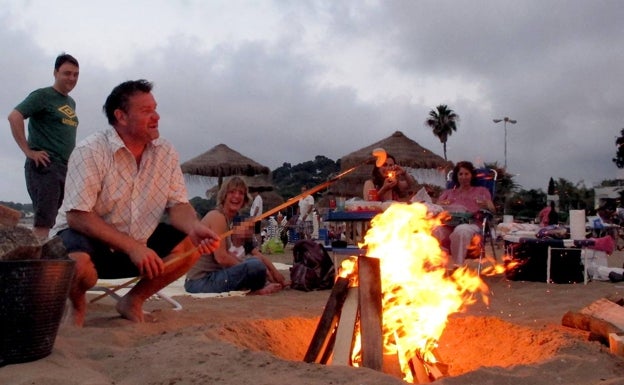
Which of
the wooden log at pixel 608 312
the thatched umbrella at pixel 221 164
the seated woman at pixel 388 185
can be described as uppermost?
the thatched umbrella at pixel 221 164

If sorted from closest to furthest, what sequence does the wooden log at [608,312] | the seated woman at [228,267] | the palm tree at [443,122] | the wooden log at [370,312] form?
the wooden log at [370,312] < the wooden log at [608,312] < the seated woman at [228,267] < the palm tree at [443,122]

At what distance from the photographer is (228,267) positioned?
257 inches

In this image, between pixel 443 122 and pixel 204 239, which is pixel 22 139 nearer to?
pixel 204 239

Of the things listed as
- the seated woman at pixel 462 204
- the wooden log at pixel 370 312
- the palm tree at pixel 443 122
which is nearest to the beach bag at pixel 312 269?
the seated woman at pixel 462 204

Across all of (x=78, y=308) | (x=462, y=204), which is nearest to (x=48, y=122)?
(x=78, y=308)

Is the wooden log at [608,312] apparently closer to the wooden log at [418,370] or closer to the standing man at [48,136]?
the wooden log at [418,370]

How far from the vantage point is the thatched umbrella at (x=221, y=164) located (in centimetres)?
2011

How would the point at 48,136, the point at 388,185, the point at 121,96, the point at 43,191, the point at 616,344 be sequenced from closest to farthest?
the point at 616,344, the point at 121,96, the point at 43,191, the point at 48,136, the point at 388,185

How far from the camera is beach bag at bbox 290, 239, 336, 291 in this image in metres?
6.86

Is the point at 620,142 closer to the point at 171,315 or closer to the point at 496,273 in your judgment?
the point at 496,273

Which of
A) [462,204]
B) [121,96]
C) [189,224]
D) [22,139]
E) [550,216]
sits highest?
[121,96]

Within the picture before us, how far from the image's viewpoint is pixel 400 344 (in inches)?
136

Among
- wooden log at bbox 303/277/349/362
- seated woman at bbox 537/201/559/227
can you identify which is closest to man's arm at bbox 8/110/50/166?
wooden log at bbox 303/277/349/362

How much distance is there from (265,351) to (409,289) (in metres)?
0.91
